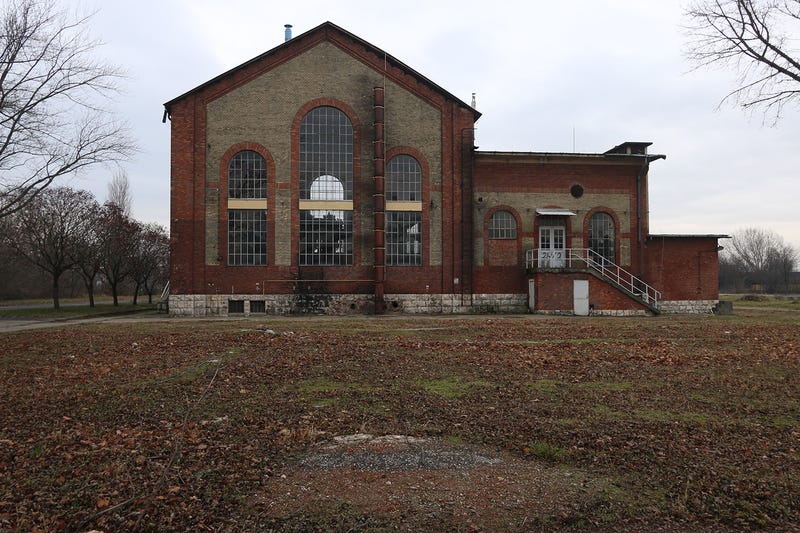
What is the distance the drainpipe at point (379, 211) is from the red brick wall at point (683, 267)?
15.1 m

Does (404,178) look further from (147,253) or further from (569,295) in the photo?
(147,253)

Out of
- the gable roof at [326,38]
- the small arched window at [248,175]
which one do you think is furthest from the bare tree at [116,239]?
the small arched window at [248,175]

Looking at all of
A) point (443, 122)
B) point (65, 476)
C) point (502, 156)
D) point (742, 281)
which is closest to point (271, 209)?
point (443, 122)

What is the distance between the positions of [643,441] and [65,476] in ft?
19.2

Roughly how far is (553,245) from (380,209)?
1003 cm

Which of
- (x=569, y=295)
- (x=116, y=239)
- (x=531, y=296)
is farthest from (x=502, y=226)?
(x=116, y=239)

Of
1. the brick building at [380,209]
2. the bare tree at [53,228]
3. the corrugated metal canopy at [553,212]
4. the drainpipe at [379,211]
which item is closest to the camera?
the brick building at [380,209]

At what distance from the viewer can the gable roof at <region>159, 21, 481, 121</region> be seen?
2756 cm

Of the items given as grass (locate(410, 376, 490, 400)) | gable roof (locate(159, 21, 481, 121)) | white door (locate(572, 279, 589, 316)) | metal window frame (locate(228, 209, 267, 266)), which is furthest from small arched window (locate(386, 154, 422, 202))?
grass (locate(410, 376, 490, 400))

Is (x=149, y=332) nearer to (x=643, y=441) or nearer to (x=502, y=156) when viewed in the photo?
(x=643, y=441)

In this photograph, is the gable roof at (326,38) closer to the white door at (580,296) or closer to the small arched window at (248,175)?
the small arched window at (248,175)

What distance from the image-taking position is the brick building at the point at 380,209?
2755 centimetres

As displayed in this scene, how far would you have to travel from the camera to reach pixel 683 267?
99.6 feet

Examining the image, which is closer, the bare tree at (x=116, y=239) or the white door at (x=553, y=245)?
the white door at (x=553, y=245)
